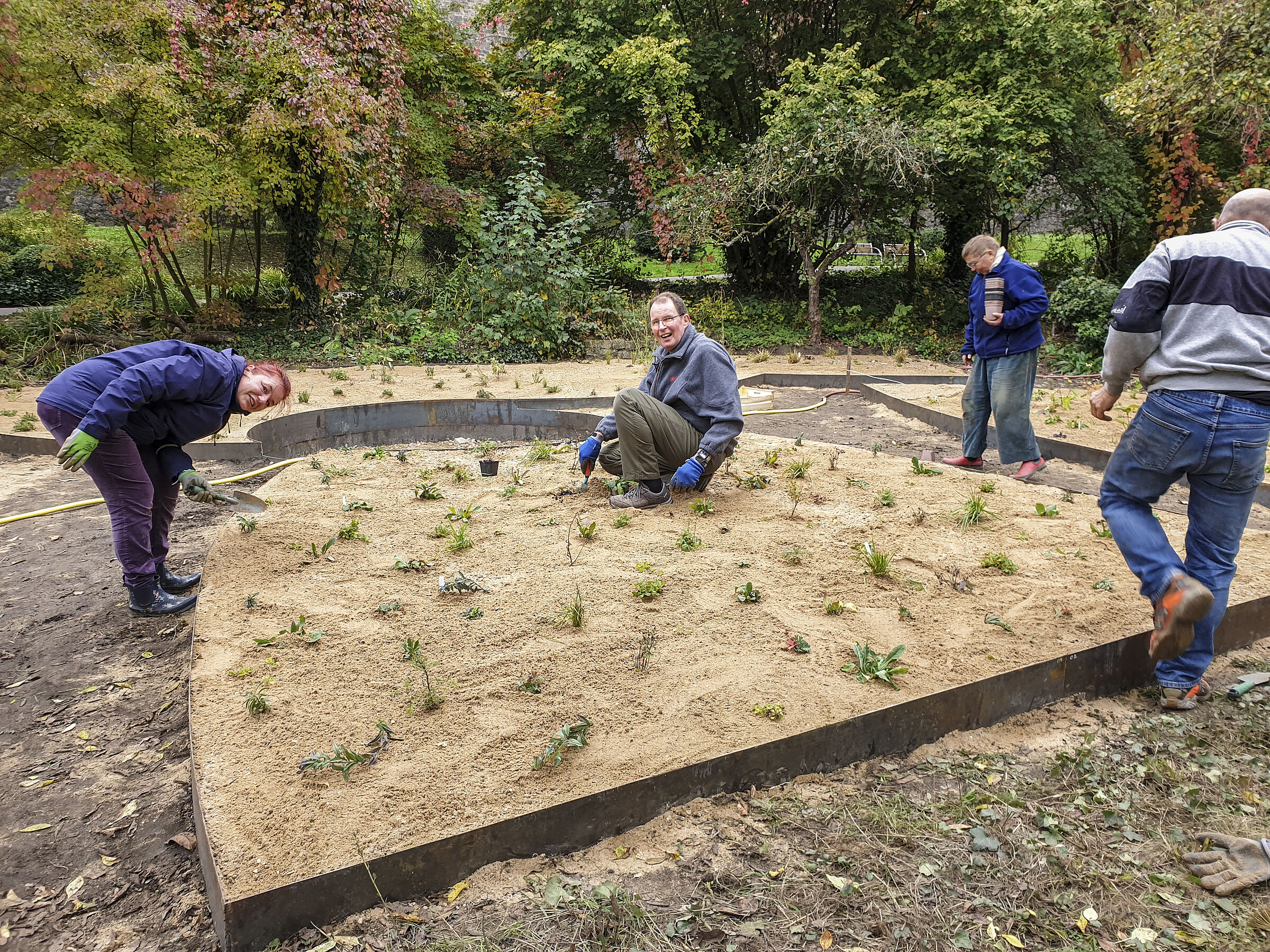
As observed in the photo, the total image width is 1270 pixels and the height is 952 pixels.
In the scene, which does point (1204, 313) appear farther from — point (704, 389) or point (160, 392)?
point (160, 392)

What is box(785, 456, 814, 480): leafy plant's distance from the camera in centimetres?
511

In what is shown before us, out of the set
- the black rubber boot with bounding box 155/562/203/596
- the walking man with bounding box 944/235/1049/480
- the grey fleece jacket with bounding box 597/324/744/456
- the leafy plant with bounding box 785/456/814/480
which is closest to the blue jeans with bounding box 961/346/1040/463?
the walking man with bounding box 944/235/1049/480

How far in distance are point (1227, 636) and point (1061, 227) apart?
13.0 meters

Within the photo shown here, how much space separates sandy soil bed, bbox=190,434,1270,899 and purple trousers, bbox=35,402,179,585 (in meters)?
0.33

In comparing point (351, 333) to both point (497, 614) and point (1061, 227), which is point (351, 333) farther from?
point (1061, 227)

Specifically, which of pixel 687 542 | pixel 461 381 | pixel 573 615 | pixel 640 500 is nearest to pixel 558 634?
pixel 573 615

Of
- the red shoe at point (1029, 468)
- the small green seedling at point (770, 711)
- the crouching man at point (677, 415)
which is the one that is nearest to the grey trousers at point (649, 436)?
the crouching man at point (677, 415)

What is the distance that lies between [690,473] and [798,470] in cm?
115

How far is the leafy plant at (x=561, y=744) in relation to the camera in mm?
2309

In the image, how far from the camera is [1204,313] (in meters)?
2.73

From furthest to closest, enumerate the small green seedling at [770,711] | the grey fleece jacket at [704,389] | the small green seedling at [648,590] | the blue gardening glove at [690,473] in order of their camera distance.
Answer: the grey fleece jacket at [704,389]
the blue gardening glove at [690,473]
the small green seedling at [648,590]
the small green seedling at [770,711]

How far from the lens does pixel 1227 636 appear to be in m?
3.28

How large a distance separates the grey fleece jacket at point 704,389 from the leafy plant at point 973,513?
4.26 feet

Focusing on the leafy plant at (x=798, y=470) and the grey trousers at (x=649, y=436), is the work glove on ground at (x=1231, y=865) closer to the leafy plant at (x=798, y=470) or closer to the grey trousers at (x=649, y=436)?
the grey trousers at (x=649, y=436)
